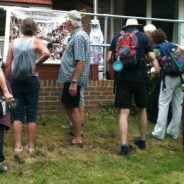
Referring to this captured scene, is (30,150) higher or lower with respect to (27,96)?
lower

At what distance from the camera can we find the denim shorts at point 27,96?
22.7 feet

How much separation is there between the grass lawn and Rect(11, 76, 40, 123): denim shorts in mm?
478

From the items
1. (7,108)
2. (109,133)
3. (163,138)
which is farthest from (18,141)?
(163,138)

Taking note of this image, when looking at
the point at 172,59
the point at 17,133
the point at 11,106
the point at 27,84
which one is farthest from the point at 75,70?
the point at 172,59

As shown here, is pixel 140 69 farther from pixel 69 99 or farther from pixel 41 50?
pixel 41 50

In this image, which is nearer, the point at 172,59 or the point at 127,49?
the point at 127,49

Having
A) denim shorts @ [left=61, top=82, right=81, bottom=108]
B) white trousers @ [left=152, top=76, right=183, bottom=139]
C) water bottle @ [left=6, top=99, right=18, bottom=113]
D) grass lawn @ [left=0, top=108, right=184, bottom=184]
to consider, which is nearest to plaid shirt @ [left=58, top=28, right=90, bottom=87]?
denim shorts @ [left=61, top=82, right=81, bottom=108]

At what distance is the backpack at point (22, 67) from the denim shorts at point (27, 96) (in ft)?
0.23

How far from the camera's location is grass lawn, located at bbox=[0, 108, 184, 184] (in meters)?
6.36

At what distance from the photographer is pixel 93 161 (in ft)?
22.9

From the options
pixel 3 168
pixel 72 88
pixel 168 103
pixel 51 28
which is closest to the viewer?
pixel 3 168

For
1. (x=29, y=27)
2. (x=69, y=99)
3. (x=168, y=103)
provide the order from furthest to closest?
(x=168, y=103) < (x=69, y=99) < (x=29, y=27)

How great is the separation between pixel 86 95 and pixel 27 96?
8.07 feet

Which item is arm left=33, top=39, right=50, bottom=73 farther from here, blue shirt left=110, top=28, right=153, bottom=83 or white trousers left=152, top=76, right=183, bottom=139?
white trousers left=152, top=76, right=183, bottom=139
